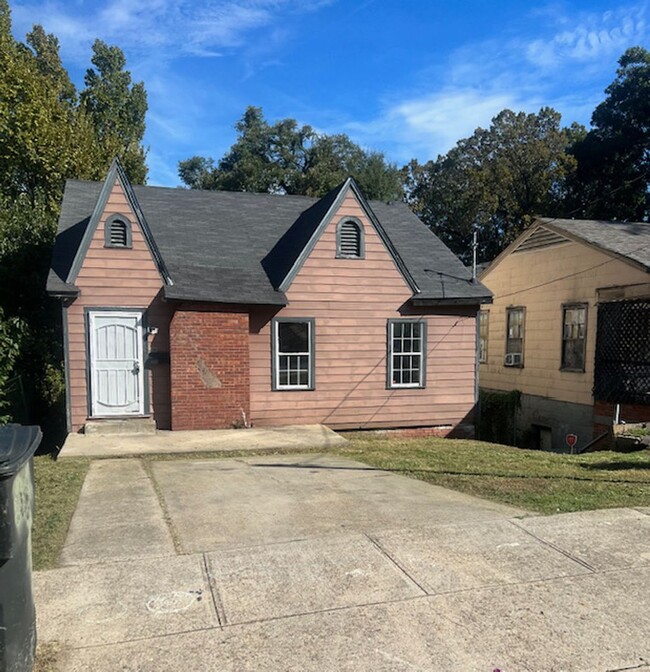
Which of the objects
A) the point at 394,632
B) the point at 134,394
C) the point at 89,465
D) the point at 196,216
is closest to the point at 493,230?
the point at 196,216

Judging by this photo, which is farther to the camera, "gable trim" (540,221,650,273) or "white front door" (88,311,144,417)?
"gable trim" (540,221,650,273)

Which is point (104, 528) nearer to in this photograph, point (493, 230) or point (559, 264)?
point (559, 264)

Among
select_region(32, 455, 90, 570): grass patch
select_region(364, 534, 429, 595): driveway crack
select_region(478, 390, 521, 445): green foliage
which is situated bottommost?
select_region(478, 390, 521, 445): green foliage

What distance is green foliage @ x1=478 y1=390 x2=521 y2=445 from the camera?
17312 mm

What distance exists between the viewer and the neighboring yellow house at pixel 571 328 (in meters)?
13.4

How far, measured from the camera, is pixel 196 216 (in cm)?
1364

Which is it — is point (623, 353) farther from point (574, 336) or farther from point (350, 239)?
point (350, 239)

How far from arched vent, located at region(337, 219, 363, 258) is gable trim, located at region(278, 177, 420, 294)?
0.37m

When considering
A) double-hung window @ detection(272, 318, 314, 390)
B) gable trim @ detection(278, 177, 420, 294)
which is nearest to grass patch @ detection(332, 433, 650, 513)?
double-hung window @ detection(272, 318, 314, 390)

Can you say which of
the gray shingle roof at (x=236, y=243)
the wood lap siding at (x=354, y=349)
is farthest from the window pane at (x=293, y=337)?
the gray shingle roof at (x=236, y=243)

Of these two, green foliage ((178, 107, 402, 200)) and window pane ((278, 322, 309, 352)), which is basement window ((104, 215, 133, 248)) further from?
green foliage ((178, 107, 402, 200))

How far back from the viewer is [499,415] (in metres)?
17.7

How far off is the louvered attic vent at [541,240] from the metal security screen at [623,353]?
2.53m

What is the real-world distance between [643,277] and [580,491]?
8330 mm
